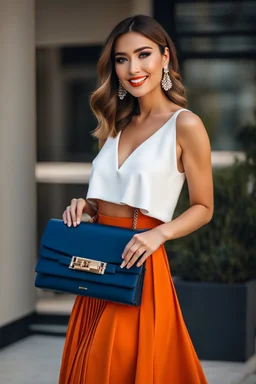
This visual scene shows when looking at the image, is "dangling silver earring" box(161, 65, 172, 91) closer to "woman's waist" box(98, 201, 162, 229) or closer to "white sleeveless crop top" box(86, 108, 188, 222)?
"white sleeveless crop top" box(86, 108, 188, 222)

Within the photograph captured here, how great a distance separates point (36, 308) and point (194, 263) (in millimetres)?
1308

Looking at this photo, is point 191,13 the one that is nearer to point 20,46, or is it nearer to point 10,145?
point 20,46

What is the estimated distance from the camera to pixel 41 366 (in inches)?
195

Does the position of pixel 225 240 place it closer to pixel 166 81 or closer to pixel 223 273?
pixel 223 273

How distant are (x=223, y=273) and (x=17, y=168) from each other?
150 cm

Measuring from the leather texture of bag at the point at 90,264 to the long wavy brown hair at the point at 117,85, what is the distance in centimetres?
43

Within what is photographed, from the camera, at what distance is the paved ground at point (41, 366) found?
4641 mm

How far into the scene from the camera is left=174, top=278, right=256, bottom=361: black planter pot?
16.4 feet

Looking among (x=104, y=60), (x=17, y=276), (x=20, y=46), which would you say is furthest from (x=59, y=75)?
(x=104, y=60)

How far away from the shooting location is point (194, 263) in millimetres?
5145

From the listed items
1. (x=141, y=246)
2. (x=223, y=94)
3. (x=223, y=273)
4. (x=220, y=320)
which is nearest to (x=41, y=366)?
(x=220, y=320)

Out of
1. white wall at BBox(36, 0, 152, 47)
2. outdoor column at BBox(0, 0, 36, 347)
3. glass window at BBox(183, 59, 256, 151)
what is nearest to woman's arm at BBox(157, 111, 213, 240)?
outdoor column at BBox(0, 0, 36, 347)

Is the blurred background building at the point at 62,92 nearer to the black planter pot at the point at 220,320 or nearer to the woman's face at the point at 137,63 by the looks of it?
the black planter pot at the point at 220,320

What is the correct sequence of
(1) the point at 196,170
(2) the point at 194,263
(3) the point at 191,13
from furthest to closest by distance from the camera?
(3) the point at 191,13 < (2) the point at 194,263 < (1) the point at 196,170
